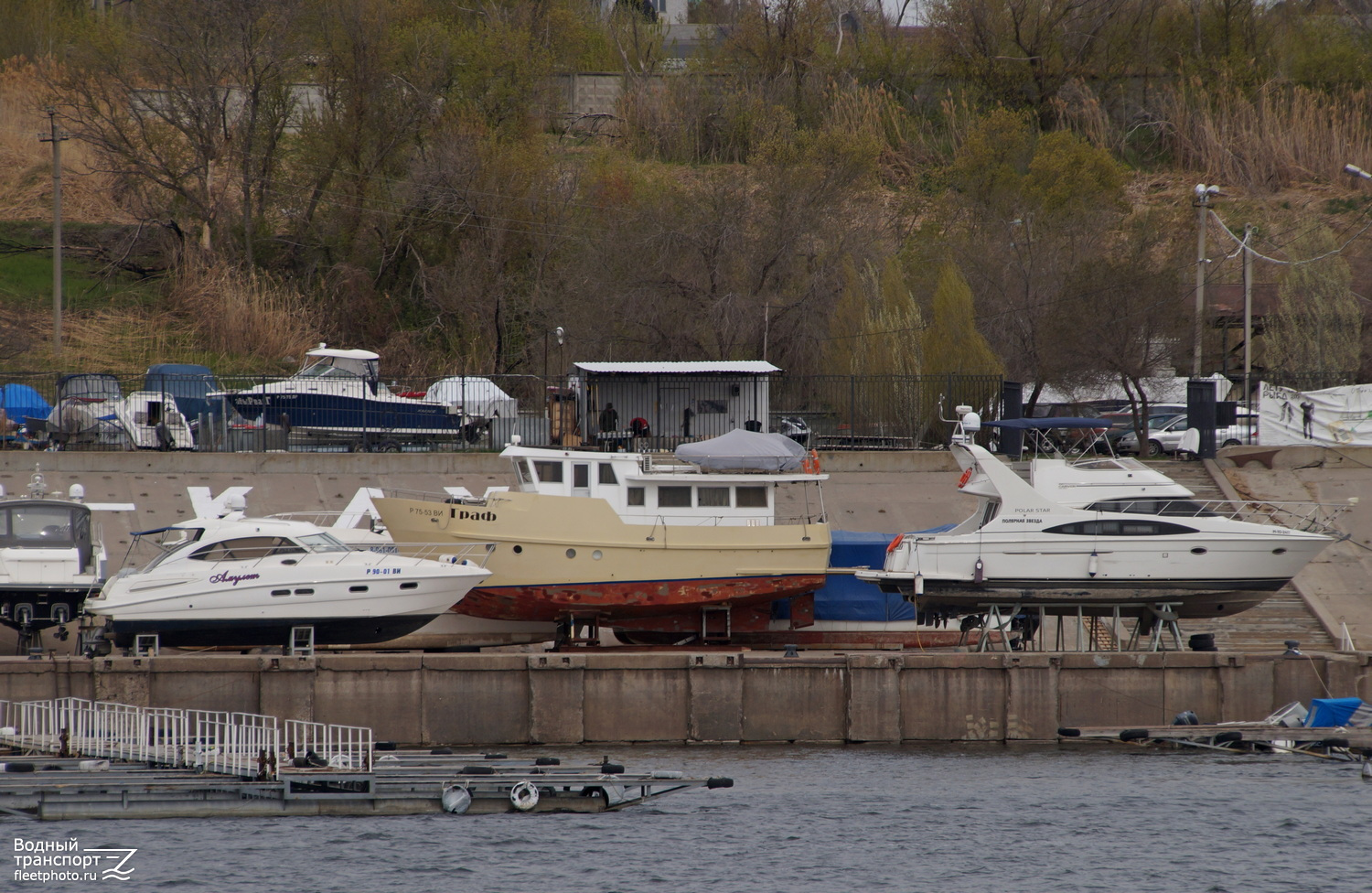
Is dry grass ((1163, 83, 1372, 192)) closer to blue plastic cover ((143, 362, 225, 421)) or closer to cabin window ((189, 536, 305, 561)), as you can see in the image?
blue plastic cover ((143, 362, 225, 421))

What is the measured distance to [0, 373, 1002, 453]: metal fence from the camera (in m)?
33.8

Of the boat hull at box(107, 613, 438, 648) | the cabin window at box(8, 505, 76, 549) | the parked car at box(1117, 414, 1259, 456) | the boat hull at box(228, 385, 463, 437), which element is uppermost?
the boat hull at box(228, 385, 463, 437)

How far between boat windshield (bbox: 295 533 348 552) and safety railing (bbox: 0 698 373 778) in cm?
315

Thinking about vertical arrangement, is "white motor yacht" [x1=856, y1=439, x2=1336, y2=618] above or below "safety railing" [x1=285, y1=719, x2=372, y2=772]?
above

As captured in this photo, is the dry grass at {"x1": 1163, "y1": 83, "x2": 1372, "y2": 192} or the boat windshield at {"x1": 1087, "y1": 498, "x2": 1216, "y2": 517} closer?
the boat windshield at {"x1": 1087, "y1": 498, "x2": 1216, "y2": 517}

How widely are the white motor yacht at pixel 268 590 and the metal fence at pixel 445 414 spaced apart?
32.3 ft

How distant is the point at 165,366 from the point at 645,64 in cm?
3976

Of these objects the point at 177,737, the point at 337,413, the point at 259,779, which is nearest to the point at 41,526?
the point at 177,737

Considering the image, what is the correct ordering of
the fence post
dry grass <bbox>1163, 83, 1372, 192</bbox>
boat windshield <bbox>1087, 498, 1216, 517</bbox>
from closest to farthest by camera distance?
boat windshield <bbox>1087, 498, 1216, 517</bbox>, the fence post, dry grass <bbox>1163, 83, 1372, 192</bbox>

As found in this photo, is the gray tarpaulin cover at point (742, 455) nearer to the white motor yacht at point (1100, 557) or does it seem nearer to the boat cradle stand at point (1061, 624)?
the white motor yacht at point (1100, 557)

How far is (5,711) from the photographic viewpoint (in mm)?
20312

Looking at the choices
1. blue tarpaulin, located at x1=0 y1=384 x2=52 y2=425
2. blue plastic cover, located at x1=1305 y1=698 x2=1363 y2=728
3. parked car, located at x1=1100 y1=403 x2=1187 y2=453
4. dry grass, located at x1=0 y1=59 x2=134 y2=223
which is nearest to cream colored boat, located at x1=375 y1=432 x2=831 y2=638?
blue plastic cover, located at x1=1305 y1=698 x2=1363 y2=728

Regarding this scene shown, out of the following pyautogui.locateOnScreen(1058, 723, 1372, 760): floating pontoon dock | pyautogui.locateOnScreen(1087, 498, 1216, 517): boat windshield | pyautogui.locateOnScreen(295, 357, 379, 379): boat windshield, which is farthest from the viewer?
pyautogui.locateOnScreen(295, 357, 379, 379): boat windshield

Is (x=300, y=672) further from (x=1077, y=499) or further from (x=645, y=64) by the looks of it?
(x=645, y=64)
